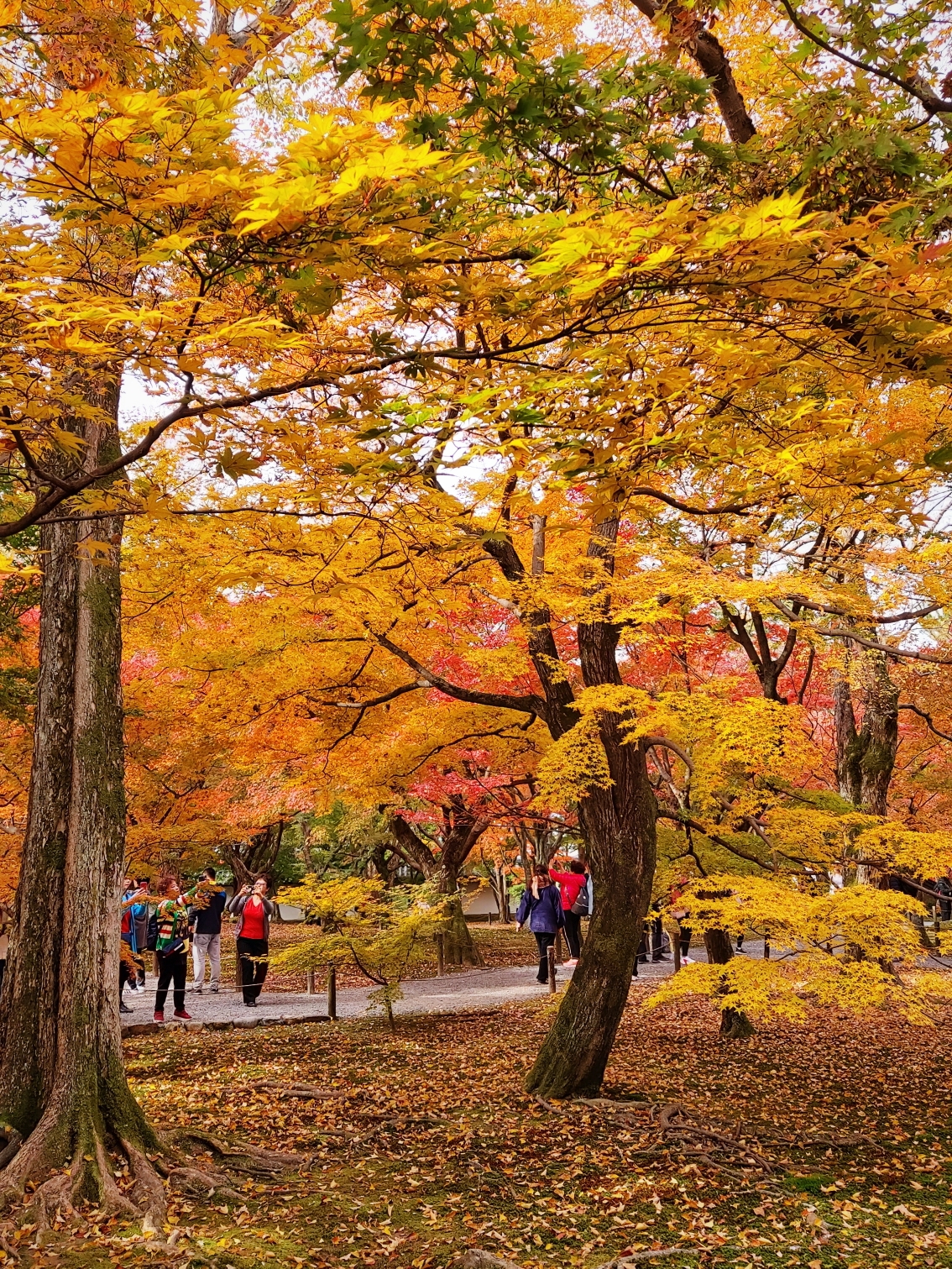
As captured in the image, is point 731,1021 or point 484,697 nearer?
point 484,697

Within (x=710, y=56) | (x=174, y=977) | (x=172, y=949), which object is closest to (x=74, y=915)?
(x=710, y=56)

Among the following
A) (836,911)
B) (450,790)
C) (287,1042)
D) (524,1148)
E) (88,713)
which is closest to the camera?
(88,713)

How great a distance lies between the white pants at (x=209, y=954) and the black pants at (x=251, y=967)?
0.52m

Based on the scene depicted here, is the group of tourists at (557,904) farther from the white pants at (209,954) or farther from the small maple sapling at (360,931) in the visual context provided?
the white pants at (209,954)

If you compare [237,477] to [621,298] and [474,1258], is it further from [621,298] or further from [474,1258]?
[474,1258]

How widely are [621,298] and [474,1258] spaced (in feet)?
13.2

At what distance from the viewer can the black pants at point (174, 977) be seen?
10.6 meters

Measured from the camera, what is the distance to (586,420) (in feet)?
10.1

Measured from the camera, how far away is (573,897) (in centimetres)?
1238

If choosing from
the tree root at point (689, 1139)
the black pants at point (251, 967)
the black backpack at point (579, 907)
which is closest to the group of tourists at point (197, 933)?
the black pants at point (251, 967)

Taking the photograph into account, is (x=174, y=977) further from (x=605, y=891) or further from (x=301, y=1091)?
(x=605, y=891)

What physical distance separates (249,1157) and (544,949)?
8.50 meters

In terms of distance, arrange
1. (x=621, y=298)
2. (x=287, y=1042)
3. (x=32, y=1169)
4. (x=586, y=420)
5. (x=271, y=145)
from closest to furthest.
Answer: (x=621, y=298) → (x=586, y=420) → (x=32, y=1169) → (x=271, y=145) → (x=287, y=1042)

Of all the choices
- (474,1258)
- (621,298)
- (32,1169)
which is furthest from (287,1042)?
(621,298)
